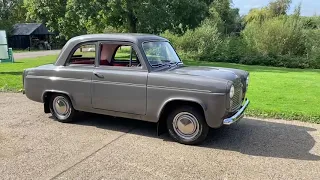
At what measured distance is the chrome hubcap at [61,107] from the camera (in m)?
6.18

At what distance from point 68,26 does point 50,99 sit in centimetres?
1827

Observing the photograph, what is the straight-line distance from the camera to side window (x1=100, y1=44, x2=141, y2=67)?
5.48m

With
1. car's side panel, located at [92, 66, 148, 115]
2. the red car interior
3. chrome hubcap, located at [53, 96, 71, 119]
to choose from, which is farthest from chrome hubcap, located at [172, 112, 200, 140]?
chrome hubcap, located at [53, 96, 71, 119]

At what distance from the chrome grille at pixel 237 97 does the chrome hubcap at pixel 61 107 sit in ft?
10.4

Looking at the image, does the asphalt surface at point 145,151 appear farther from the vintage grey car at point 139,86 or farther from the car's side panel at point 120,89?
the car's side panel at point 120,89

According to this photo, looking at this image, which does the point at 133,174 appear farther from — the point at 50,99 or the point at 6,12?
the point at 6,12

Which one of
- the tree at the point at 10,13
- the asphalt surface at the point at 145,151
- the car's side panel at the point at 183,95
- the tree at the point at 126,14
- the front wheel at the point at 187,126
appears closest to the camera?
the asphalt surface at the point at 145,151

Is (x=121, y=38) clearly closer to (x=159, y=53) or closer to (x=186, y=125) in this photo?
(x=159, y=53)

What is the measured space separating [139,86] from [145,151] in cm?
110

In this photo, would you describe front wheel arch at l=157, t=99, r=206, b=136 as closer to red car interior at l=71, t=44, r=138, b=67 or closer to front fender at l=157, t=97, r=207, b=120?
front fender at l=157, t=97, r=207, b=120

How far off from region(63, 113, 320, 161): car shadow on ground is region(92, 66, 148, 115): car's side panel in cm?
55

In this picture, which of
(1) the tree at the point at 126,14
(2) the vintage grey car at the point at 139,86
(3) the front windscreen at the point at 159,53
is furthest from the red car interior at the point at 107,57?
(1) the tree at the point at 126,14

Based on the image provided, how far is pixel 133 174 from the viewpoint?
4.00 metres

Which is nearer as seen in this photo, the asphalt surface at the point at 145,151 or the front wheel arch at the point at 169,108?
the asphalt surface at the point at 145,151
